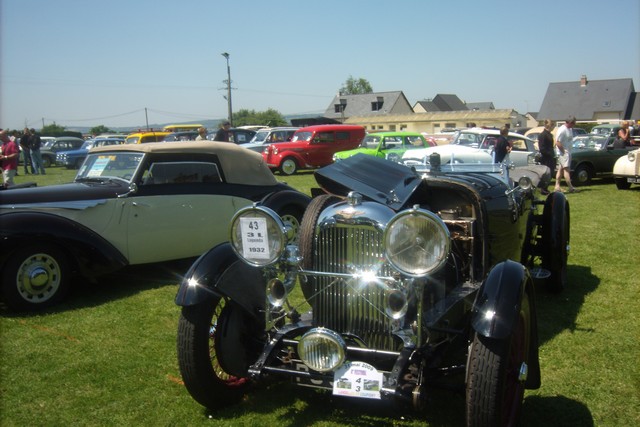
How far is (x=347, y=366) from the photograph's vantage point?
2834mm

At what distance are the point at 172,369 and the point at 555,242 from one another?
146 inches

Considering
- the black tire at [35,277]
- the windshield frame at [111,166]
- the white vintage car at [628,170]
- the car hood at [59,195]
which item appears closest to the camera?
the black tire at [35,277]

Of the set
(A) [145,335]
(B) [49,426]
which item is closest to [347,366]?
(B) [49,426]

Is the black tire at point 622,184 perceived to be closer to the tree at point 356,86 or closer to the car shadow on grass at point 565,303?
the car shadow on grass at point 565,303

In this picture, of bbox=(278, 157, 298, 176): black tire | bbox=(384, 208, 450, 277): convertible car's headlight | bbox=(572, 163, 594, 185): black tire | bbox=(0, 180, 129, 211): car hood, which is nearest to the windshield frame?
bbox=(0, 180, 129, 211): car hood

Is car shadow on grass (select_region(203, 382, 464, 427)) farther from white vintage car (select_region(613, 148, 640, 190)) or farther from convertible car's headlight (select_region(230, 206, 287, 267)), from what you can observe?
white vintage car (select_region(613, 148, 640, 190))

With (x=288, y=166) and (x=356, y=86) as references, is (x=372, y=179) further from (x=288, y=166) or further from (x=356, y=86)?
(x=356, y=86)

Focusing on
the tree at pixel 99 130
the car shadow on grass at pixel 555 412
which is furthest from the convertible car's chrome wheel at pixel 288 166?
the tree at pixel 99 130

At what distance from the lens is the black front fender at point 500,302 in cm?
262

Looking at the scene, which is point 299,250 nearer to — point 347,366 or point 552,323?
point 347,366

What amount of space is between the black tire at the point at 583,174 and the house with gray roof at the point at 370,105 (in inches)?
2071

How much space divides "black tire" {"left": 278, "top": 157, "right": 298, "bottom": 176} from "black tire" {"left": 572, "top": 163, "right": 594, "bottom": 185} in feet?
29.9

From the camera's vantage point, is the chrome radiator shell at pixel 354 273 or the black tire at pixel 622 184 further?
the black tire at pixel 622 184

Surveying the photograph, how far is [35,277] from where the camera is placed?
5.20 metres
